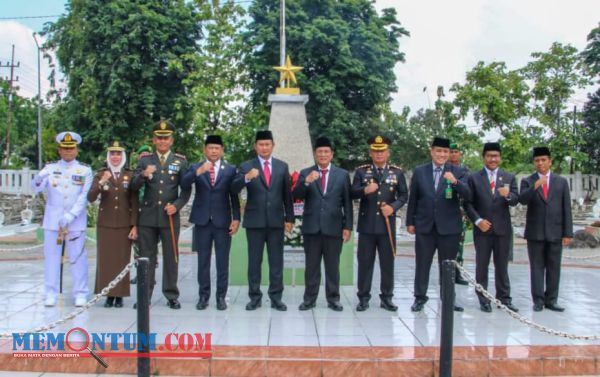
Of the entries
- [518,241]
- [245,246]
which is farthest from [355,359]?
[518,241]

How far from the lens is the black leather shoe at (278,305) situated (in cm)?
597

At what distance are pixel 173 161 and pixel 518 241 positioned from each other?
1253 centimetres

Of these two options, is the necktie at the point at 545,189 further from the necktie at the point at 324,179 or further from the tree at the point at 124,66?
the tree at the point at 124,66

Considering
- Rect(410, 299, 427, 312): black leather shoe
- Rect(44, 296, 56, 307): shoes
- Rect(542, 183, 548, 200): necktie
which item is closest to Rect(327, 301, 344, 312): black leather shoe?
Rect(410, 299, 427, 312): black leather shoe

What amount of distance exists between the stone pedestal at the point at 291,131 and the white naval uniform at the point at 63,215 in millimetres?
2606

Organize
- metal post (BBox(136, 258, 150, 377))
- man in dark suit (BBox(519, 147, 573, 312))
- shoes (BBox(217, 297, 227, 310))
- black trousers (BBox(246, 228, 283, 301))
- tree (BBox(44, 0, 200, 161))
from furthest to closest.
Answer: tree (BBox(44, 0, 200, 161)) < man in dark suit (BBox(519, 147, 573, 312)) < black trousers (BBox(246, 228, 283, 301)) < shoes (BBox(217, 297, 227, 310)) < metal post (BBox(136, 258, 150, 377))

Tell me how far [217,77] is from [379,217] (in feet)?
57.9

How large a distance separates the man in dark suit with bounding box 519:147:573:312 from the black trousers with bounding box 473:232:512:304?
0.33m

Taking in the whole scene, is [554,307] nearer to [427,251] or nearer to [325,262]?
[427,251]

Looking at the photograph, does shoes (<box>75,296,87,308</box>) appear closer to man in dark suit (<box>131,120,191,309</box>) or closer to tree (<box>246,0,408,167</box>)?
man in dark suit (<box>131,120,191,309</box>)

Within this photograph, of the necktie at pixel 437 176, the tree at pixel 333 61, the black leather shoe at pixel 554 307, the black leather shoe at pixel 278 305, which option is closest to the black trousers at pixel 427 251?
the necktie at pixel 437 176

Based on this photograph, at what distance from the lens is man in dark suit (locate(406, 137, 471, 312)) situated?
19.5 ft

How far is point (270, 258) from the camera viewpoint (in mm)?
6086

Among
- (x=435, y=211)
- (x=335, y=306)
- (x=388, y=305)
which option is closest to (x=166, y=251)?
(x=335, y=306)
